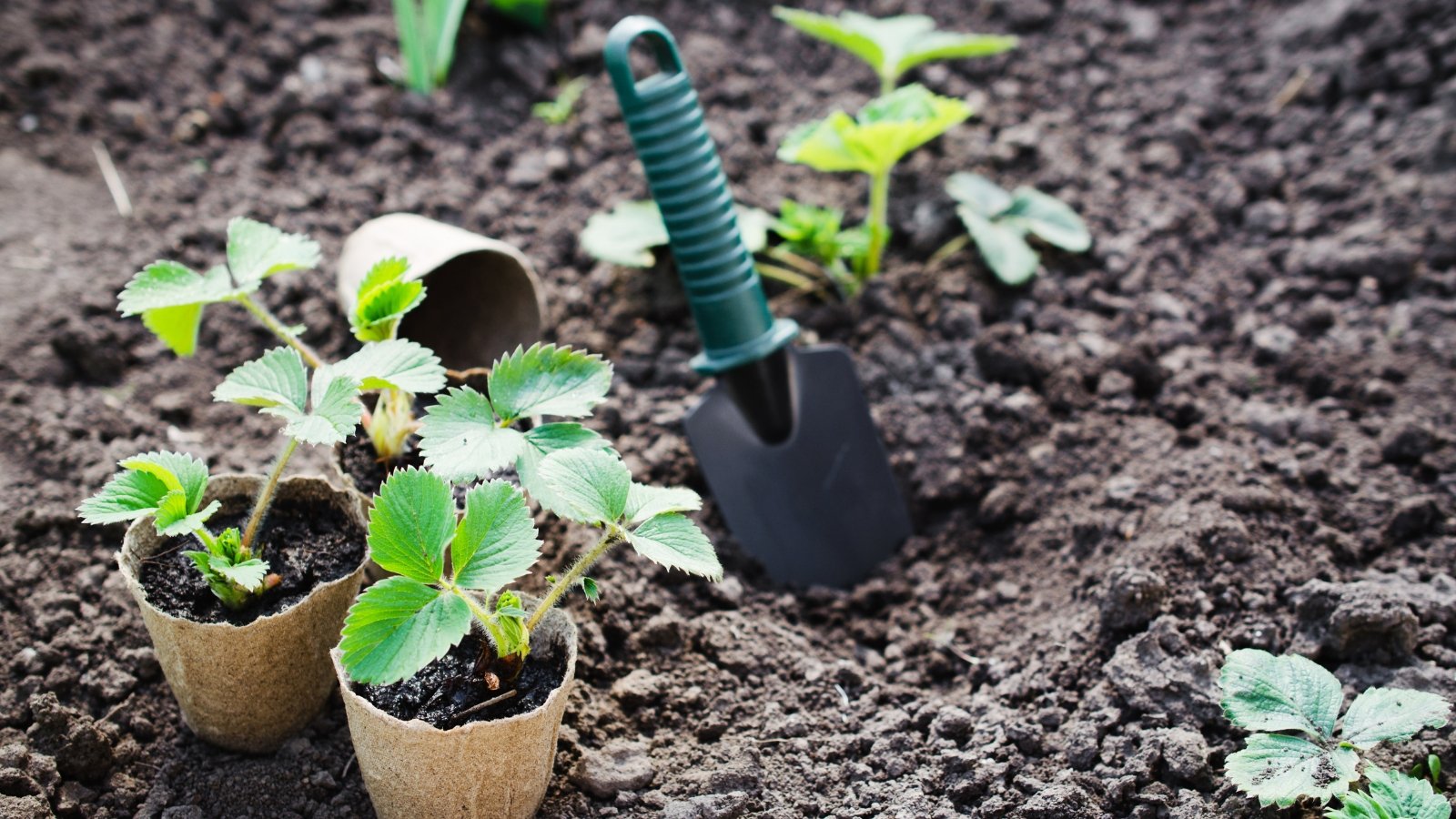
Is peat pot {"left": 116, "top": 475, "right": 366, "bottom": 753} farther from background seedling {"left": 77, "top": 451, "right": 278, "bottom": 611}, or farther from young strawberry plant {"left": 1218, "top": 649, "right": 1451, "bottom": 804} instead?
young strawberry plant {"left": 1218, "top": 649, "right": 1451, "bottom": 804}

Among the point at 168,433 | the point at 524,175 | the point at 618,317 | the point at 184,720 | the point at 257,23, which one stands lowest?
the point at 184,720

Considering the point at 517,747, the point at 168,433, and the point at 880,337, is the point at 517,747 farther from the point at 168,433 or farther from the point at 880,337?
the point at 880,337

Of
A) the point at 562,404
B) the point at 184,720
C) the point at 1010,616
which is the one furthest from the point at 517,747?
the point at 1010,616

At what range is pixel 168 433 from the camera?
172cm

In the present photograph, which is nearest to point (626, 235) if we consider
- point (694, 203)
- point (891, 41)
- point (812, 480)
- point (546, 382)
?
point (694, 203)

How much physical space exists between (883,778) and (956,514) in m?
0.56

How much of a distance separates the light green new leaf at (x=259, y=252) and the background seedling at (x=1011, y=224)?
115 cm

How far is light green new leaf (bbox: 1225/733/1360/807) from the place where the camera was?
1.15m

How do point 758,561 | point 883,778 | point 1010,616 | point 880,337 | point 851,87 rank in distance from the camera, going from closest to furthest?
point 883,778 < point 1010,616 < point 758,561 < point 880,337 < point 851,87

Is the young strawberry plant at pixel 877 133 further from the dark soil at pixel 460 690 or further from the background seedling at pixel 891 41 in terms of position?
the dark soil at pixel 460 690

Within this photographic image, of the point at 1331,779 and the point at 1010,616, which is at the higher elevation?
the point at 1331,779

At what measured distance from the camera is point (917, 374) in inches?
75.7

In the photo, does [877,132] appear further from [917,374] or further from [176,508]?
[176,508]

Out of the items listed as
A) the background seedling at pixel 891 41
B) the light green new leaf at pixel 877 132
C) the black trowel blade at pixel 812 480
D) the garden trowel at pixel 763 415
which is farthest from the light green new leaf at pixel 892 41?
the black trowel blade at pixel 812 480
